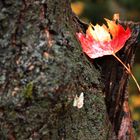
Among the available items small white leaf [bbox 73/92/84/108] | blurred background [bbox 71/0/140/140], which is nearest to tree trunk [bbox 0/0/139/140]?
small white leaf [bbox 73/92/84/108]

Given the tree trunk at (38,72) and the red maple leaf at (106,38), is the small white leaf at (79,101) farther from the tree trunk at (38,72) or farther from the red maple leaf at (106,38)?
the red maple leaf at (106,38)

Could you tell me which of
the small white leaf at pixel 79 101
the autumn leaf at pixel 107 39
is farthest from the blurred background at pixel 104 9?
the small white leaf at pixel 79 101

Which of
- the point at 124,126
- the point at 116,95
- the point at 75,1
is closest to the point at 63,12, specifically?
the point at 116,95

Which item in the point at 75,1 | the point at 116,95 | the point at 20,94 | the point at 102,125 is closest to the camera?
the point at 20,94

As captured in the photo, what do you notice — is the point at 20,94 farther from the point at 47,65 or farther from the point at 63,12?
the point at 63,12

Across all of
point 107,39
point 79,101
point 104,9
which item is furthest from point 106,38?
point 104,9

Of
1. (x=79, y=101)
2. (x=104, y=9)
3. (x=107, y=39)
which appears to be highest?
(x=107, y=39)

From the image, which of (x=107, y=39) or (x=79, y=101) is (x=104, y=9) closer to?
(x=107, y=39)

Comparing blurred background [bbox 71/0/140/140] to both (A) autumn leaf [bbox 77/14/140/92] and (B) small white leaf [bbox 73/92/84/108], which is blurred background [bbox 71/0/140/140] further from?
(B) small white leaf [bbox 73/92/84/108]
